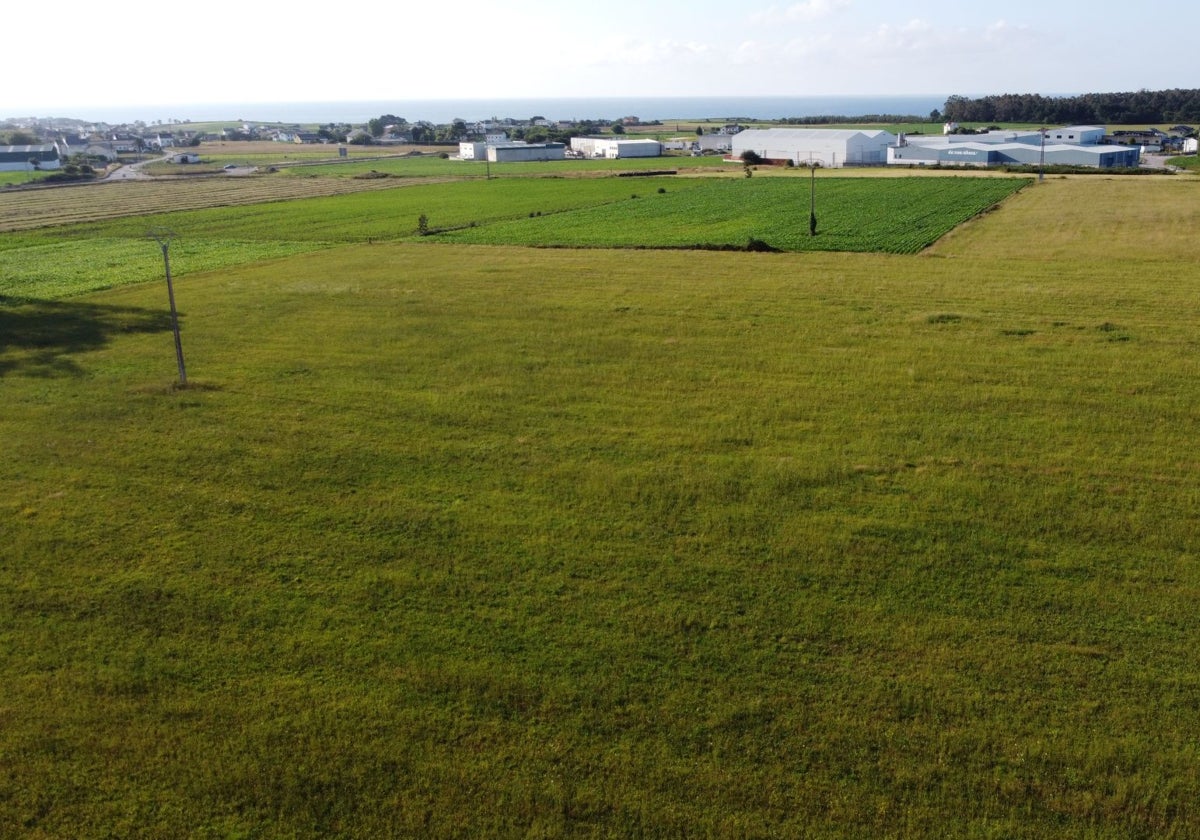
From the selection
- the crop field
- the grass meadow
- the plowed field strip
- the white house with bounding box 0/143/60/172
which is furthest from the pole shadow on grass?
the white house with bounding box 0/143/60/172

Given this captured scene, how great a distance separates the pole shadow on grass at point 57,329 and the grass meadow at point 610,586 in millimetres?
518

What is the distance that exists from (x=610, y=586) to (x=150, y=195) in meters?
95.5

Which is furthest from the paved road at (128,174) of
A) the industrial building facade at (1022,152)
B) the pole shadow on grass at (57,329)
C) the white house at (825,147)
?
the industrial building facade at (1022,152)

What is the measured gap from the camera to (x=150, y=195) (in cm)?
9488

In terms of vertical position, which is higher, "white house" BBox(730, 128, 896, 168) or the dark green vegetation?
"white house" BBox(730, 128, 896, 168)

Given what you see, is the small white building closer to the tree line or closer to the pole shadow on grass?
the tree line

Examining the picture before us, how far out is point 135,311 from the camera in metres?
36.4

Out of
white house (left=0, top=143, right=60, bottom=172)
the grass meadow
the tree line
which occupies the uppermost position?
the tree line

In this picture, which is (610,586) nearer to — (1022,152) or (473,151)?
(1022,152)

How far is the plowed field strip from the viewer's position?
251 feet

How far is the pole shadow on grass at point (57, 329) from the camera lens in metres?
28.5

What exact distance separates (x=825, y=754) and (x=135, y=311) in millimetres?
33708

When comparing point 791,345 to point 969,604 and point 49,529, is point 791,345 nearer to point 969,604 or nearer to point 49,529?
point 969,604

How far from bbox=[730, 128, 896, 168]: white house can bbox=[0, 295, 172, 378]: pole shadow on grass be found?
304ft
